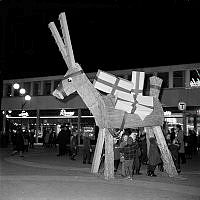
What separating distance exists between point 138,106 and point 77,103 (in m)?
24.9

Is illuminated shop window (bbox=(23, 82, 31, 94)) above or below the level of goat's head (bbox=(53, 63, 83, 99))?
above

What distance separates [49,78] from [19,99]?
4.45 m

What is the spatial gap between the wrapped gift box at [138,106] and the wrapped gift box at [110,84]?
14.0 inches

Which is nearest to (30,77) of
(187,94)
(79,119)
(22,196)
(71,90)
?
(79,119)

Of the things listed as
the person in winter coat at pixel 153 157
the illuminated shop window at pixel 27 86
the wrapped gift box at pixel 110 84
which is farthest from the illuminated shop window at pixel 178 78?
the wrapped gift box at pixel 110 84

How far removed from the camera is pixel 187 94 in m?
31.8

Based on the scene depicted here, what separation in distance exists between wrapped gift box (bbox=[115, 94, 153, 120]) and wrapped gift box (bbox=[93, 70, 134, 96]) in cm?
36

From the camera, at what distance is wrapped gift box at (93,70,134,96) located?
41.3 feet

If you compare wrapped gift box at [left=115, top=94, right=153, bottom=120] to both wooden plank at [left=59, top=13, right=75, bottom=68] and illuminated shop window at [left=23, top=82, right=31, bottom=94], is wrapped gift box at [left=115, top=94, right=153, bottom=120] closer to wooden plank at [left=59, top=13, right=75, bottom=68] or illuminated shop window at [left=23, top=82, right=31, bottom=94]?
wooden plank at [left=59, top=13, right=75, bottom=68]

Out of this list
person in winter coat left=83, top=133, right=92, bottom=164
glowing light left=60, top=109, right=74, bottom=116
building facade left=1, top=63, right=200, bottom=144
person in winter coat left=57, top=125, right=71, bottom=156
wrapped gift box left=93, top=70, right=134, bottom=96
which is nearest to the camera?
wrapped gift box left=93, top=70, right=134, bottom=96

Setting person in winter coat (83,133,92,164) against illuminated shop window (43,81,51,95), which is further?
illuminated shop window (43,81,51,95)

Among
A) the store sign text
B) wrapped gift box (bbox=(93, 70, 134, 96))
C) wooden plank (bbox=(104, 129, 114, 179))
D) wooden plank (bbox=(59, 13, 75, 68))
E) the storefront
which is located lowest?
wooden plank (bbox=(104, 129, 114, 179))

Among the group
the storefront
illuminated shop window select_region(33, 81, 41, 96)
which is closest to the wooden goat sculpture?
the storefront

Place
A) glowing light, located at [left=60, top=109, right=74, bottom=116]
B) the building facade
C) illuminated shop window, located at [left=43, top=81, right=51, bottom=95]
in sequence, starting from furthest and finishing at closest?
illuminated shop window, located at [left=43, top=81, right=51, bottom=95] → glowing light, located at [left=60, top=109, right=74, bottom=116] → the building facade
